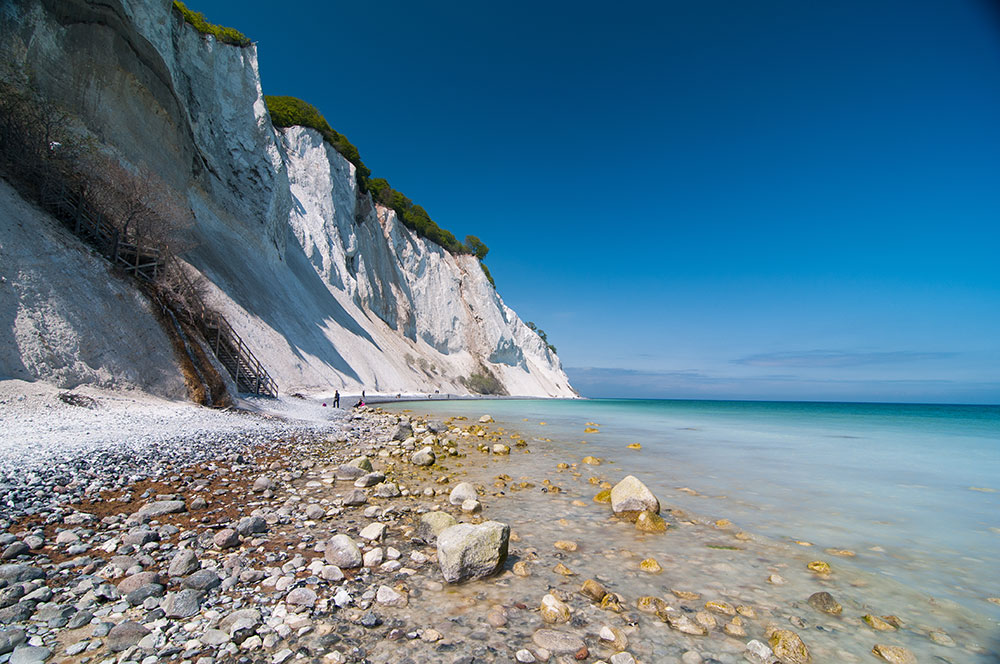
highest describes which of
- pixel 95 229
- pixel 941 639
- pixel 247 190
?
pixel 247 190

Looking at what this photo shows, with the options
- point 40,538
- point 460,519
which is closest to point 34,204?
point 40,538

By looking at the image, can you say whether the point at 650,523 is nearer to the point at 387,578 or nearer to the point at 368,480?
the point at 387,578

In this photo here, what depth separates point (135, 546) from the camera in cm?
433

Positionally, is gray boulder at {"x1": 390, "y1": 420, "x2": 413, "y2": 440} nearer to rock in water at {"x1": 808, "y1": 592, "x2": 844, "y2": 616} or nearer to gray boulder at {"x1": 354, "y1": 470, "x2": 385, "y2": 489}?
gray boulder at {"x1": 354, "y1": 470, "x2": 385, "y2": 489}

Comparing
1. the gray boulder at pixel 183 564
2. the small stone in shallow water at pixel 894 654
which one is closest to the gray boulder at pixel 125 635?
the gray boulder at pixel 183 564

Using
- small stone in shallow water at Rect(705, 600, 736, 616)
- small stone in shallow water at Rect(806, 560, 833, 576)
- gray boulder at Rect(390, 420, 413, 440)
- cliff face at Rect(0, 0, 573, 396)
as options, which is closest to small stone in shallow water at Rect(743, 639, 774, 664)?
small stone in shallow water at Rect(705, 600, 736, 616)

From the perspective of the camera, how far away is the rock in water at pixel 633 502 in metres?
6.84

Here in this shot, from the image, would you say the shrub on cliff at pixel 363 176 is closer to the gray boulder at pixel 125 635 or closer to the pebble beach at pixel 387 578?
the pebble beach at pixel 387 578

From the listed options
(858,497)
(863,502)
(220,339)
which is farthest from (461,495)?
(220,339)

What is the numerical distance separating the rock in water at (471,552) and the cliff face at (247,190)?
19766mm

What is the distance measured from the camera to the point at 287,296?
30656mm

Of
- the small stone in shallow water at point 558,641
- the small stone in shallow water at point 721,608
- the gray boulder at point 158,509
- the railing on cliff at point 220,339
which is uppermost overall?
the railing on cliff at point 220,339

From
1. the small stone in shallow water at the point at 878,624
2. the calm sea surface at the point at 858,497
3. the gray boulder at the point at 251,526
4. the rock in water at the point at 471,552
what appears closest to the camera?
the small stone in shallow water at the point at 878,624

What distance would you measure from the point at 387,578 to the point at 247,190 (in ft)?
111
